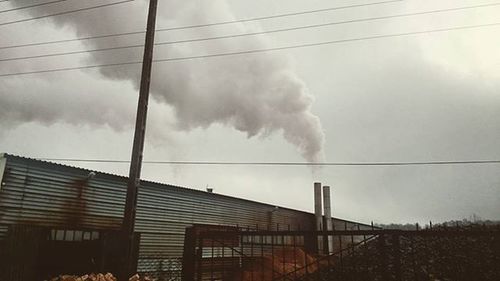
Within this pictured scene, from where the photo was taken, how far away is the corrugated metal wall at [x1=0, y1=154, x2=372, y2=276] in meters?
13.2

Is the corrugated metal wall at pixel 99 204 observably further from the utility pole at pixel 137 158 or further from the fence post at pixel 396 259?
the fence post at pixel 396 259

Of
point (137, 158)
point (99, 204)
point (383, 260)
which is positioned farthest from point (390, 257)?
point (99, 204)

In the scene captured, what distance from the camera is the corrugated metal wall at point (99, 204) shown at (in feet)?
43.3

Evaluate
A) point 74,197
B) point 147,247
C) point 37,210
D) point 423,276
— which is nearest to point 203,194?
point 147,247

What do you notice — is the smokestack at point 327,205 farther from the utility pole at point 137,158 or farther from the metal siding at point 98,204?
Answer: the utility pole at point 137,158

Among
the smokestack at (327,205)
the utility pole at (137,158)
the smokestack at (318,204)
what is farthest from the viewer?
the smokestack at (327,205)

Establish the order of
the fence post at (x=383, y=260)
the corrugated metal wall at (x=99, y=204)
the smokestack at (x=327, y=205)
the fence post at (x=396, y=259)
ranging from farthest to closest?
the smokestack at (x=327, y=205) → the corrugated metal wall at (x=99, y=204) → the fence post at (x=383, y=260) → the fence post at (x=396, y=259)

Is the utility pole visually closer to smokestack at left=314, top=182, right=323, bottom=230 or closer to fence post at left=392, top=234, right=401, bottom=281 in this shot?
fence post at left=392, top=234, right=401, bottom=281

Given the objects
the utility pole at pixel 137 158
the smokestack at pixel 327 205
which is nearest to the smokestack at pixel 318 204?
the smokestack at pixel 327 205

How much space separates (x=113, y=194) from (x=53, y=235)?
11.4ft

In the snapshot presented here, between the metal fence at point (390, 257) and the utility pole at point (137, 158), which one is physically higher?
the utility pole at point (137, 158)

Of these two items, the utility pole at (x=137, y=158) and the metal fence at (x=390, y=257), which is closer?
the metal fence at (x=390, y=257)

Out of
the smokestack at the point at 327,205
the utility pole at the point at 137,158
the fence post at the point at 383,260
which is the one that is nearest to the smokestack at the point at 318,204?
the smokestack at the point at 327,205

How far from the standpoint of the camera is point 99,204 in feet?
51.5
